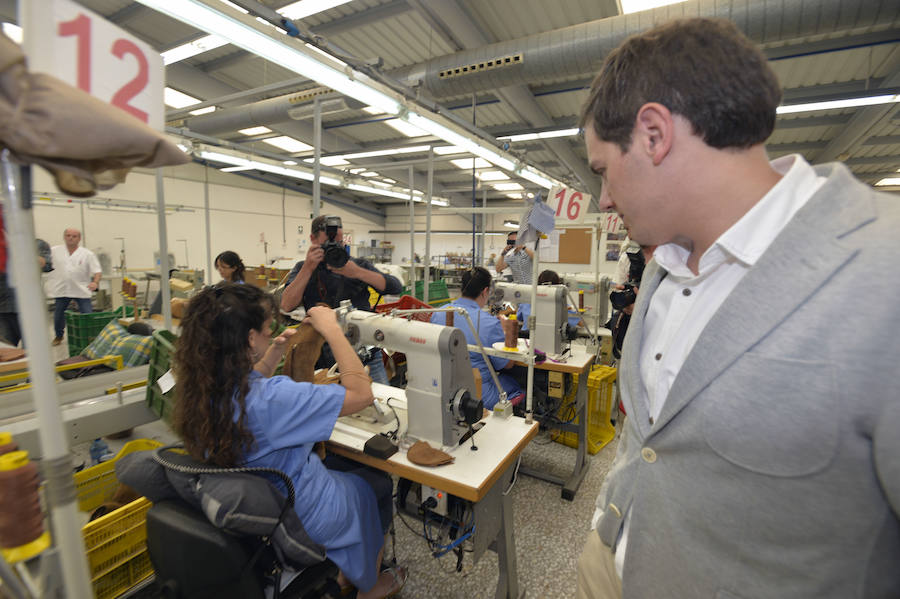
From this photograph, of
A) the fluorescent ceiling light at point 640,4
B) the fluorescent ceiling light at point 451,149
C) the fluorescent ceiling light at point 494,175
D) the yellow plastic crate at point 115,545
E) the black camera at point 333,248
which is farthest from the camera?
the fluorescent ceiling light at point 494,175

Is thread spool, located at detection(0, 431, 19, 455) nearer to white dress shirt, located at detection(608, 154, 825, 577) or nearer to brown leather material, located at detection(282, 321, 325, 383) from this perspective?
brown leather material, located at detection(282, 321, 325, 383)

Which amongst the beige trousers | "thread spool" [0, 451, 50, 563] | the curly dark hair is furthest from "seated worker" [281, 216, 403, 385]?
"thread spool" [0, 451, 50, 563]

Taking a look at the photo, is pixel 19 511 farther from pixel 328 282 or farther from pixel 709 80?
pixel 328 282

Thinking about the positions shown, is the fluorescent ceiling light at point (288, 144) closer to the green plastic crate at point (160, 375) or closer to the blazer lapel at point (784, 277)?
the green plastic crate at point (160, 375)

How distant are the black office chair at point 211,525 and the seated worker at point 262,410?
107 millimetres

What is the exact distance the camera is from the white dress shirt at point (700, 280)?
60 centimetres

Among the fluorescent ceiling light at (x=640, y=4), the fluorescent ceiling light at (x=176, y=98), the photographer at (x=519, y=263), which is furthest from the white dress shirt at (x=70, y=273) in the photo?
the fluorescent ceiling light at (x=640, y=4)

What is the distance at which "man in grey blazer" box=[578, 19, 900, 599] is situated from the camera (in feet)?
1.59

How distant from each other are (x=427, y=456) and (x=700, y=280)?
1059 millimetres

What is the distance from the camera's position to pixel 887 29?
10.9 feet

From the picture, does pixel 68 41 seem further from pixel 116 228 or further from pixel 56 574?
pixel 116 228

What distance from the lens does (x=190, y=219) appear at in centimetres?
1084

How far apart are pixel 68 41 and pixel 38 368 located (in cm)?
49

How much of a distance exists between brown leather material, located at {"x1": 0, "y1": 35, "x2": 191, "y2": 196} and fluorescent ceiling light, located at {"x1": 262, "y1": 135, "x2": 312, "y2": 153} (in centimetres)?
827
